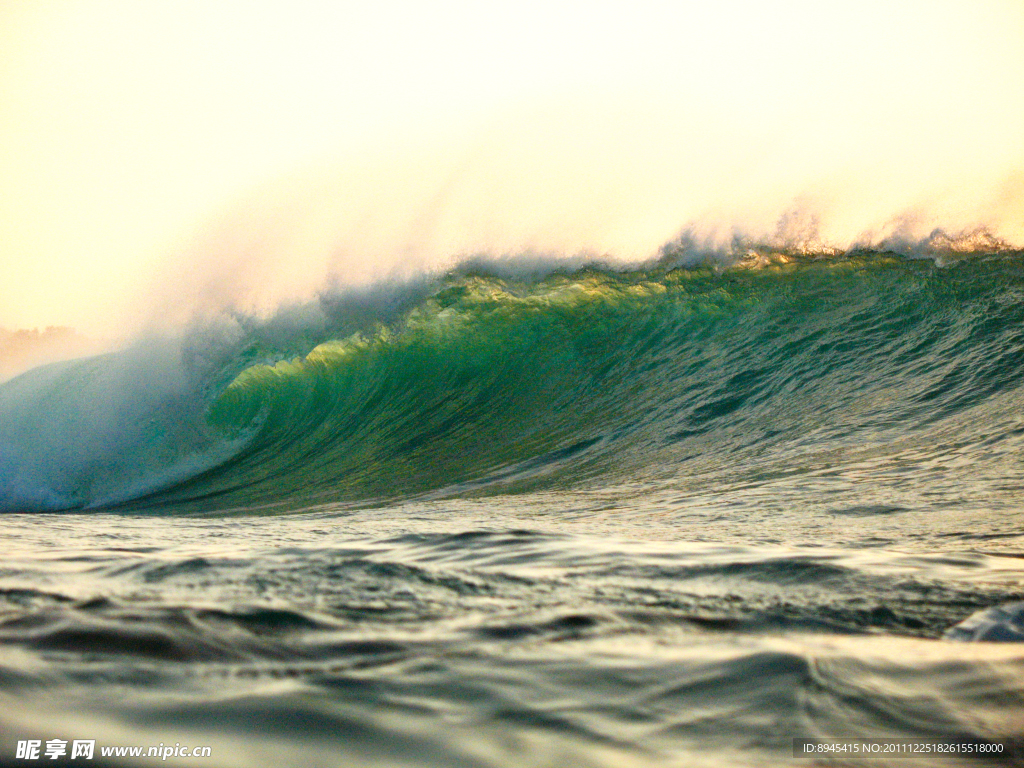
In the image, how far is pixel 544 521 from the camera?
4.74 metres

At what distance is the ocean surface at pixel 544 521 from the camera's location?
154cm

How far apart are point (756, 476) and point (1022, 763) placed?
14.8 feet

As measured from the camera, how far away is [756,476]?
582 centimetres

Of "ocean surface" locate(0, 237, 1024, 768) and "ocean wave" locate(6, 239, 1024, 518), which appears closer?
"ocean surface" locate(0, 237, 1024, 768)

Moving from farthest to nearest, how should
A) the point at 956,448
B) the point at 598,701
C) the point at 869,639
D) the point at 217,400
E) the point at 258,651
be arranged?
the point at 217,400 → the point at 956,448 → the point at 869,639 → the point at 258,651 → the point at 598,701

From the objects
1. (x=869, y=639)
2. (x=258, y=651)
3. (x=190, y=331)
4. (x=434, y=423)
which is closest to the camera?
(x=258, y=651)

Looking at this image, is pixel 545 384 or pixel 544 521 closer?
pixel 544 521

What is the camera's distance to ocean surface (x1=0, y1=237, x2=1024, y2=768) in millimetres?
1537

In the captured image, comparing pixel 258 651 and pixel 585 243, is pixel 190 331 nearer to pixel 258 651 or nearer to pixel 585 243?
pixel 585 243

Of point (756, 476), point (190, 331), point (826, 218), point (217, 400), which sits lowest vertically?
point (756, 476)

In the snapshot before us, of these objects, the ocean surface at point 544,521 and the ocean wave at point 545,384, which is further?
the ocean wave at point 545,384

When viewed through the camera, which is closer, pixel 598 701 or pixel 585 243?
pixel 598 701

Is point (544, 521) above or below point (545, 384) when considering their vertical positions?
below

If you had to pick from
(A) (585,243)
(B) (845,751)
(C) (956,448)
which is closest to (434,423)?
(A) (585,243)
